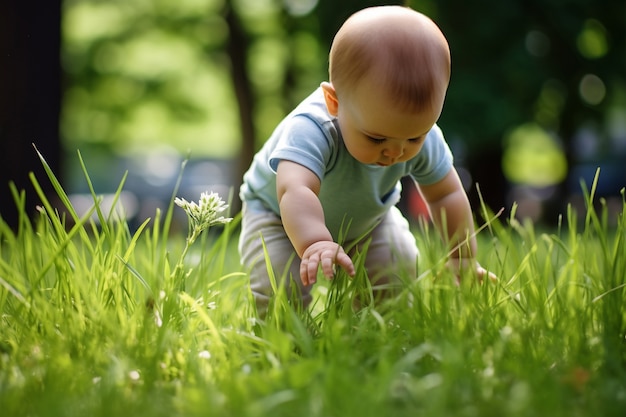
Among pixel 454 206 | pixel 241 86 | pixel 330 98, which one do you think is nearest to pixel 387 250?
pixel 454 206

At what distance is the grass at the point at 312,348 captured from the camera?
60.5 inches

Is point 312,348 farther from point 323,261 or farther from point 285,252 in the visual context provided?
point 285,252

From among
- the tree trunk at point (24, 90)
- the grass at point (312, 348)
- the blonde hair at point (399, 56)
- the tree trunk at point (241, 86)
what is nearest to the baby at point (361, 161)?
the blonde hair at point (399, 56)

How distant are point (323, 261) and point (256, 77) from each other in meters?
15.2

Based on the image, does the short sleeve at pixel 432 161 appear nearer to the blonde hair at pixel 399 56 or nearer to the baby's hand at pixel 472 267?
the baby's hand at pixel 472 267

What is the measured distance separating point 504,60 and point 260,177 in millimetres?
8694

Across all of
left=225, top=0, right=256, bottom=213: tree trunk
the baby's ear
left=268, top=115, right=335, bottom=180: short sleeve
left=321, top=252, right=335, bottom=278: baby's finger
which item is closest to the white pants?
left=268, top=115, right=335, bottom=180: short sleeve

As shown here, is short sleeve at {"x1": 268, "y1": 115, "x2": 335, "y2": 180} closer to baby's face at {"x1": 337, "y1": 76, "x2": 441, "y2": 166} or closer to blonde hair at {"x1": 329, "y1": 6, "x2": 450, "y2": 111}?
baby's face at {"x1": 337, "y1": 76, "x2": 441, "y2": 166}

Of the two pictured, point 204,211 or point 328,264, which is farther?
point 204,211

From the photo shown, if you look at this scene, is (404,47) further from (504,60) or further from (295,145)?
(504,60)

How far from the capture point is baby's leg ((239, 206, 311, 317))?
2.64m

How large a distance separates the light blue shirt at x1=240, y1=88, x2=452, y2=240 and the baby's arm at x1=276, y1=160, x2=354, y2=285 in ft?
0.17

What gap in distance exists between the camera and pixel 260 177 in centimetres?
288

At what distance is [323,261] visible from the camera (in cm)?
199
